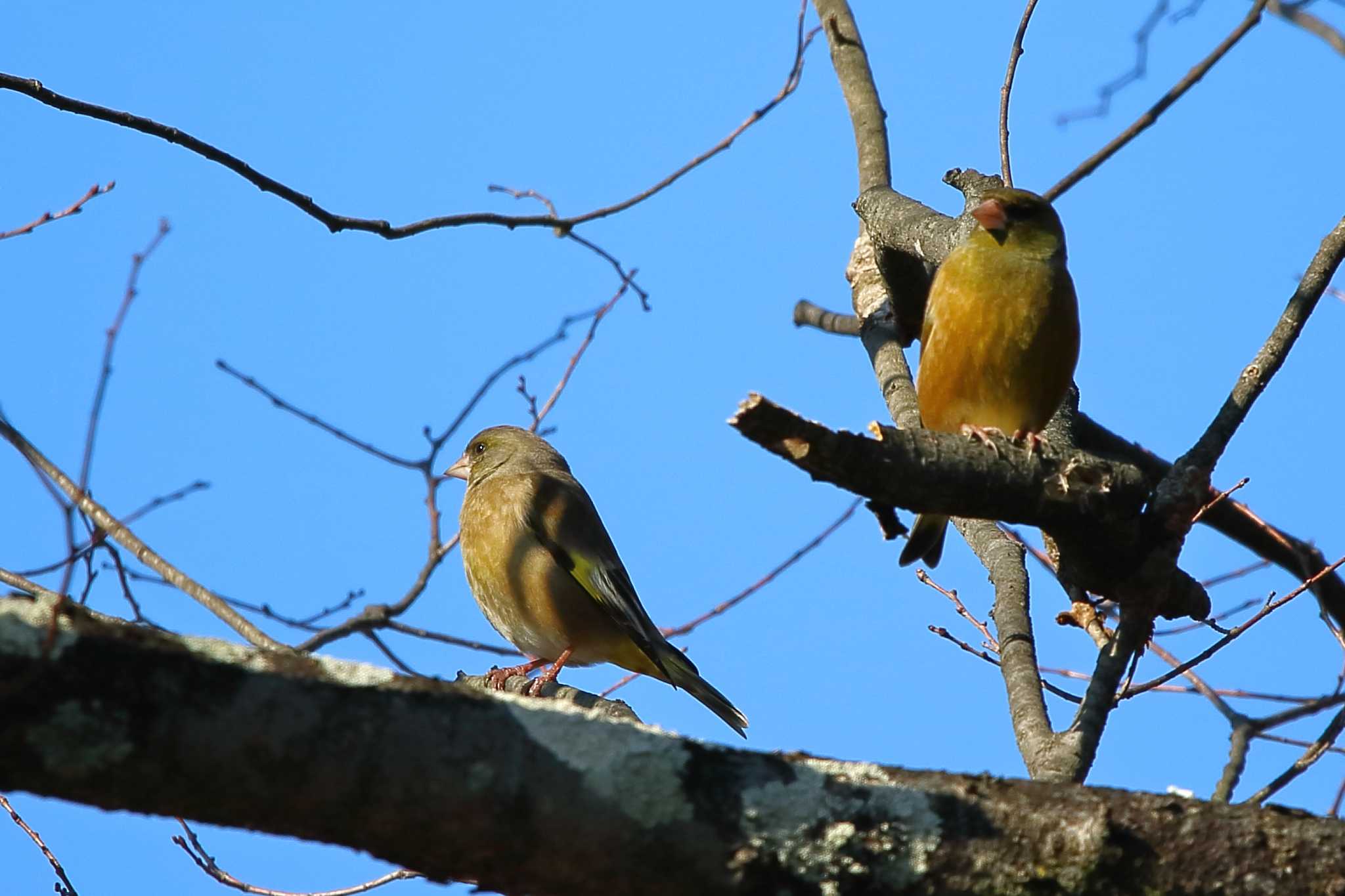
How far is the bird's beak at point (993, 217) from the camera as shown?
17.5ft

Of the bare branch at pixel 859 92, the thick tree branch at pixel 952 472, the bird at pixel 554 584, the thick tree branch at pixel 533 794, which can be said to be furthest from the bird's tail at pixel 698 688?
the thick tree branch at pixel 533 794

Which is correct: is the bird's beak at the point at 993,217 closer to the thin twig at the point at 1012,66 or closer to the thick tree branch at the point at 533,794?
the thin twig at the point at 1012,66

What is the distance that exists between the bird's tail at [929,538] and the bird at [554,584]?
1700 millimetres

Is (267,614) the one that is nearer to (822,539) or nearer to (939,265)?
(822,539)

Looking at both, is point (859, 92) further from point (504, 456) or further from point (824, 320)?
point (504, 456)

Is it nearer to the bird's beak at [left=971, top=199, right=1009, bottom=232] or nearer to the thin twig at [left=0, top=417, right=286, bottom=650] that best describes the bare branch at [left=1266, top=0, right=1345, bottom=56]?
the bird's beak at [left=971, top=199, right=1009, bottom=232]

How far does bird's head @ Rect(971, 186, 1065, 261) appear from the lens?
5.32m

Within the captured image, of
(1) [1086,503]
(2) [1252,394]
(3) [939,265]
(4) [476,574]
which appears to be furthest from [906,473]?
(4) [476,574]

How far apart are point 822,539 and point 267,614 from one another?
8.13 ft

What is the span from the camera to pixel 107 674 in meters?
1.81

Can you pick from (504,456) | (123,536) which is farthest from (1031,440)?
(504,456)

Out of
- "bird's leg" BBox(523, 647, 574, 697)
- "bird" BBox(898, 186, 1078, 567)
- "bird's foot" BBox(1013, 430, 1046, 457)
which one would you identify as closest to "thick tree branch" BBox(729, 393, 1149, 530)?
"bird's foot" BBox(1013, 430, 1046, 457)

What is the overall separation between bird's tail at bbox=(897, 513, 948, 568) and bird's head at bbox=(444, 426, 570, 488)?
2.88 metres

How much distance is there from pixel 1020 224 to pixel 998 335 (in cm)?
59
